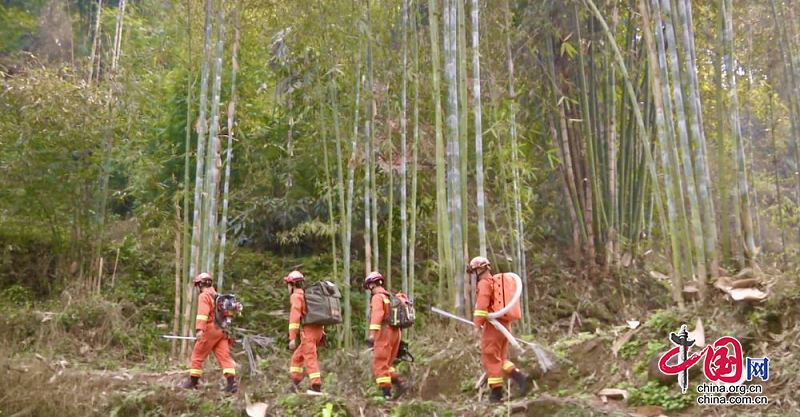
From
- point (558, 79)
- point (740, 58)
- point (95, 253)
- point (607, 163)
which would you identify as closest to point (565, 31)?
point (558, 79)

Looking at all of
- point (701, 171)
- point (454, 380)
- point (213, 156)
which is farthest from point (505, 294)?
point (213, 156)

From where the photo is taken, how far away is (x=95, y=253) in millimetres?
8969

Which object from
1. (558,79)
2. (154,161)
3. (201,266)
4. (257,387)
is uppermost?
(558,79)

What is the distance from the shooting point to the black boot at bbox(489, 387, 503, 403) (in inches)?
192

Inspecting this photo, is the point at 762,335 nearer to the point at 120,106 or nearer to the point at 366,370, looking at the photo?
the point at 366,370

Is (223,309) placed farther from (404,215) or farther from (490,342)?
(490,342)

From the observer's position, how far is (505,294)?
16.3 feet

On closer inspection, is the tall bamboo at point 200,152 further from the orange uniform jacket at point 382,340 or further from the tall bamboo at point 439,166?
the orange uniform jacket at point 382,340

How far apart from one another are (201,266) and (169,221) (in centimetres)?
195

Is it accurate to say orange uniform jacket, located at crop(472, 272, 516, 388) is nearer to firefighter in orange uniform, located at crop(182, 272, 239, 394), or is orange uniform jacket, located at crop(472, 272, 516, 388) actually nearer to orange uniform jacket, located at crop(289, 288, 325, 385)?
orange uniform jacket, located at crop(289, 288, 325, 385)

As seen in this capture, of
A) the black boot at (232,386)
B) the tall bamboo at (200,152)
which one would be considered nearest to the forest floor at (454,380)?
the black boot at (232,386)

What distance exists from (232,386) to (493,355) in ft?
6.53

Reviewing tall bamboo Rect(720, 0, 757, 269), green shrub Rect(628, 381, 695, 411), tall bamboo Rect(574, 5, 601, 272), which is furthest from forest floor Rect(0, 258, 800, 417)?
tall bamboo Rect(574, 5, 601, 272)

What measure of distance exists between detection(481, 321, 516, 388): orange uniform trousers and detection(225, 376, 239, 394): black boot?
6.24ft
